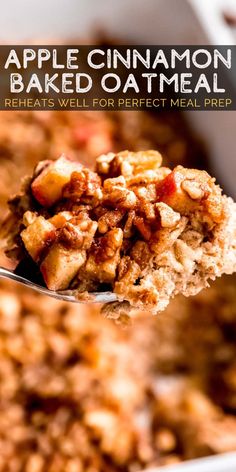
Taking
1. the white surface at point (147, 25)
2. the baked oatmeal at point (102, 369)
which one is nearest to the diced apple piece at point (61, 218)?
the baked oatmeal at point (102, 369)

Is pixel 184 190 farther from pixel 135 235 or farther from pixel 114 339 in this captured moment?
pixel 114 339

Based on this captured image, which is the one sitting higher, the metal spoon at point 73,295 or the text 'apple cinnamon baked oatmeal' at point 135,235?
the text 'apple cinnamon baked oatmeal' at point 135,235

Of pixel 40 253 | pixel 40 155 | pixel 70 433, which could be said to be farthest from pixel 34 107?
pixel 70 433

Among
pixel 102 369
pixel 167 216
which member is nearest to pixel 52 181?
pixel 167 216

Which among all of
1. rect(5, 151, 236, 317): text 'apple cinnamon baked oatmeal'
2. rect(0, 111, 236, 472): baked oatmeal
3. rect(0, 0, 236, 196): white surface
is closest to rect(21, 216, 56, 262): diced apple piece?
rect(5, 151, 236, 317): text 'apple cinnamon baked oatmeal'

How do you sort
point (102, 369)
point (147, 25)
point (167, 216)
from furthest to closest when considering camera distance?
point (147, 25) → point (102, 369) → point (167, 216)

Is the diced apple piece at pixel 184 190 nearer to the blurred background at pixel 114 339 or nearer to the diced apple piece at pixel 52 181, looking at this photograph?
the diced apple piece at pixel 52 181

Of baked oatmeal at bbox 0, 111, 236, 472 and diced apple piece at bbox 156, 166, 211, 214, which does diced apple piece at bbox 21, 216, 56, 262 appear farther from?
baked oatmeal at bbox 0, 111, 236, 472
